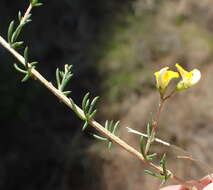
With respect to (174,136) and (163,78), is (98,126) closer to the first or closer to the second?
(163,78)

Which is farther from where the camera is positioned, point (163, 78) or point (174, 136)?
point (174, 136)

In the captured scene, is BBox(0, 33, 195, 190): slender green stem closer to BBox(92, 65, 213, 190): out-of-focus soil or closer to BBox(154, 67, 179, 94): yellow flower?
BBox(154, 67, 179, 94): yellow flower

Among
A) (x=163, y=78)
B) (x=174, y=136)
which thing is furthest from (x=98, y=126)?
(x=174, y=136)

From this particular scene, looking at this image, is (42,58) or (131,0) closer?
(42,58)

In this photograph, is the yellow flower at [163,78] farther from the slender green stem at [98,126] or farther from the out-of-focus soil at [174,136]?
the out-of-focus soil at [174,136]

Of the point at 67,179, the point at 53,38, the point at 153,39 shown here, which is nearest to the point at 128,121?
the point at 67,179

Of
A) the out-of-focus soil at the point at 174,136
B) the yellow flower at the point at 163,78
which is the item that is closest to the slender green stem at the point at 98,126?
the yellow flower at the point at 163,78

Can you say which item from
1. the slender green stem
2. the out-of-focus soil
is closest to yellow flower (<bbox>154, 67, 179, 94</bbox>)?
the slender green stem

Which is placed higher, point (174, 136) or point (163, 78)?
point (163, 78)

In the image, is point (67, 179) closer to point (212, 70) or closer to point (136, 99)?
point (136, 99)

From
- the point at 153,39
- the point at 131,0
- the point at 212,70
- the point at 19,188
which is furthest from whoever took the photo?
the point at 131,0

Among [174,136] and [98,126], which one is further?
[174,136]
